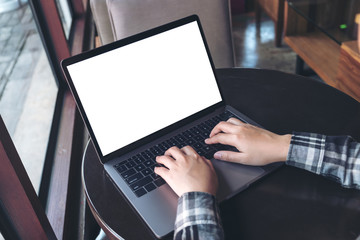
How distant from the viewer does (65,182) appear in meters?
1.04

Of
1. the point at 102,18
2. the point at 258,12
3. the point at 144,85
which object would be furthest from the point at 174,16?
the point at 258,12

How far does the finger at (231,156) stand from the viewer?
2.02 ft

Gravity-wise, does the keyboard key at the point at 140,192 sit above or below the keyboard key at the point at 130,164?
below

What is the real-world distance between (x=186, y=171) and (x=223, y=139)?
0.11 metres

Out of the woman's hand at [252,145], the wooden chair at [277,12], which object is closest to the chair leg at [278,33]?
the wooden chair at [277,12]

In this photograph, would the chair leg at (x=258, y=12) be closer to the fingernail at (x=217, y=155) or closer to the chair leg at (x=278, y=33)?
the chair leg at (x=278, y=33)

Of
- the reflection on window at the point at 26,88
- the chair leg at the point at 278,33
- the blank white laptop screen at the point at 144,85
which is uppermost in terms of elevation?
the blank white laptop screen at the point at 144,85

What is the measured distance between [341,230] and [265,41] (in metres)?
2.07

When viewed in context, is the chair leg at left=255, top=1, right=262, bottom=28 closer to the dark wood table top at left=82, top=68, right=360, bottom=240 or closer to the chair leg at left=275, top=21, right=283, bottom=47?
the chair leg at left=275, top=21, right=283, bottom=47

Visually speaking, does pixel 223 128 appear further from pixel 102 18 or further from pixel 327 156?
pixel 102 18

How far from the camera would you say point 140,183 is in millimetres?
607

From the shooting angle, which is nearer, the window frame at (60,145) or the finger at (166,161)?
the finger at (166,161)

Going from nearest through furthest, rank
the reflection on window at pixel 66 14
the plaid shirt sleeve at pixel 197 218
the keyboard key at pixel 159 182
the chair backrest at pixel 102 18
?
the plaid shirt sleeve at pixel 197 218
the keyboard key at pixel 159 182
the chair backrest at pixel 102 18
the reflection on window at pixel 66 14

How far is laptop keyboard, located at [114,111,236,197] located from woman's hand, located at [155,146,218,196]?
0.03 m
